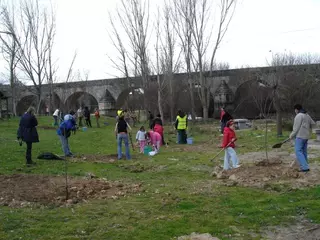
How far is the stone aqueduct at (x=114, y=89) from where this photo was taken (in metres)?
39.5

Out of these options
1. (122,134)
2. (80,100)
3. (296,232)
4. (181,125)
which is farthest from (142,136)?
(80,100)

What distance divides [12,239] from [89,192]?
9.18ft

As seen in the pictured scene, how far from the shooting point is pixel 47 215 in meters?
6.45

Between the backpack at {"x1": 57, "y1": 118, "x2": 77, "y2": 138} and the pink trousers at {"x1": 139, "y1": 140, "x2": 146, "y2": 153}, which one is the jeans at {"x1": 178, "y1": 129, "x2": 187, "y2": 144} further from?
the backpack at {"x1": 57, "y1": 118, "x2": 77, "y2": 138}

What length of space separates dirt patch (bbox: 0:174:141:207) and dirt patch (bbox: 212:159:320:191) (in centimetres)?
224

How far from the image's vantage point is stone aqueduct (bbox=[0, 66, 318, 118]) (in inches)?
1554

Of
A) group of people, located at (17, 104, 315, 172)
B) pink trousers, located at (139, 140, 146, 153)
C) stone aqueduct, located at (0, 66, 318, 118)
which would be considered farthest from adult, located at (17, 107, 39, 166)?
stone aqueduct, located at (0, 66, 318, 118)

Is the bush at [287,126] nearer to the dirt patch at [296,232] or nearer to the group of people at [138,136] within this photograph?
the group of people at [138,136]

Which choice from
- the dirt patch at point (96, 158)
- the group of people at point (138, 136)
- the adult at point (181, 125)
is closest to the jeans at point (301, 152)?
the group of people at point (138, 136)

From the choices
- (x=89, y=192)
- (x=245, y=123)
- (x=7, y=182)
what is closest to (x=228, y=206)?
(x=89, y=192)

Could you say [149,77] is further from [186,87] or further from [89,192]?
[89,192]

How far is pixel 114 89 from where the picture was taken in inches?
1961

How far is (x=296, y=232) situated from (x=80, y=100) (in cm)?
5135

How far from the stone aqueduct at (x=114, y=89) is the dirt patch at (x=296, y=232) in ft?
92.5
